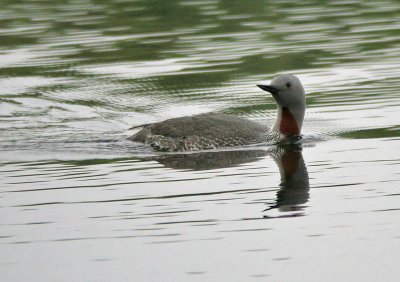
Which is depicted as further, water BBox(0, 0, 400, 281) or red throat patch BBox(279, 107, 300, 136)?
red throat patch BBox(279, 107, 300, 136)

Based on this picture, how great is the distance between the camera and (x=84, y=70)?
19.8 meters

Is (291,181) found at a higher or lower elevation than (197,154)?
higher

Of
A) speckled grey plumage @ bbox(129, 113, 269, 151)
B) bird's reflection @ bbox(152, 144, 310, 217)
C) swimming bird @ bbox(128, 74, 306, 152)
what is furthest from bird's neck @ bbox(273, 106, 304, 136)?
bird's reflection @ bbox(152, 144, 310, 217)

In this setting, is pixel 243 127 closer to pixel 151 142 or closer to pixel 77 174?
pixel 151 142

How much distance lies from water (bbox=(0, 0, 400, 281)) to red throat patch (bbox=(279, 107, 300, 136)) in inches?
12.0

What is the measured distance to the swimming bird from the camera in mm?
13781

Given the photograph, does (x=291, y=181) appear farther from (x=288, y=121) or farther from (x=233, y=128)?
(x=288, y=121)

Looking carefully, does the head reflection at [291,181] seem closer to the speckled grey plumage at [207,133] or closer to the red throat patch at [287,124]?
the red throat patch at [287,124]

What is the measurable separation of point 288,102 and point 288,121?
0.74 ft

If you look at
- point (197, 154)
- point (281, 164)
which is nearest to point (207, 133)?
point (197, 154)

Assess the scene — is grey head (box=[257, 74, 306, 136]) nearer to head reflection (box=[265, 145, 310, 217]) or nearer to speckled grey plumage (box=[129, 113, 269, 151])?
speckled grey plumage (box=[129, 113, 269, 151])

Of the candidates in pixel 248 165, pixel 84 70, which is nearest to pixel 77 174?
pixel 248 165

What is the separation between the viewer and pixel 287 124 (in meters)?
14.1

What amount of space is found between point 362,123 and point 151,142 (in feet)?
8.25
